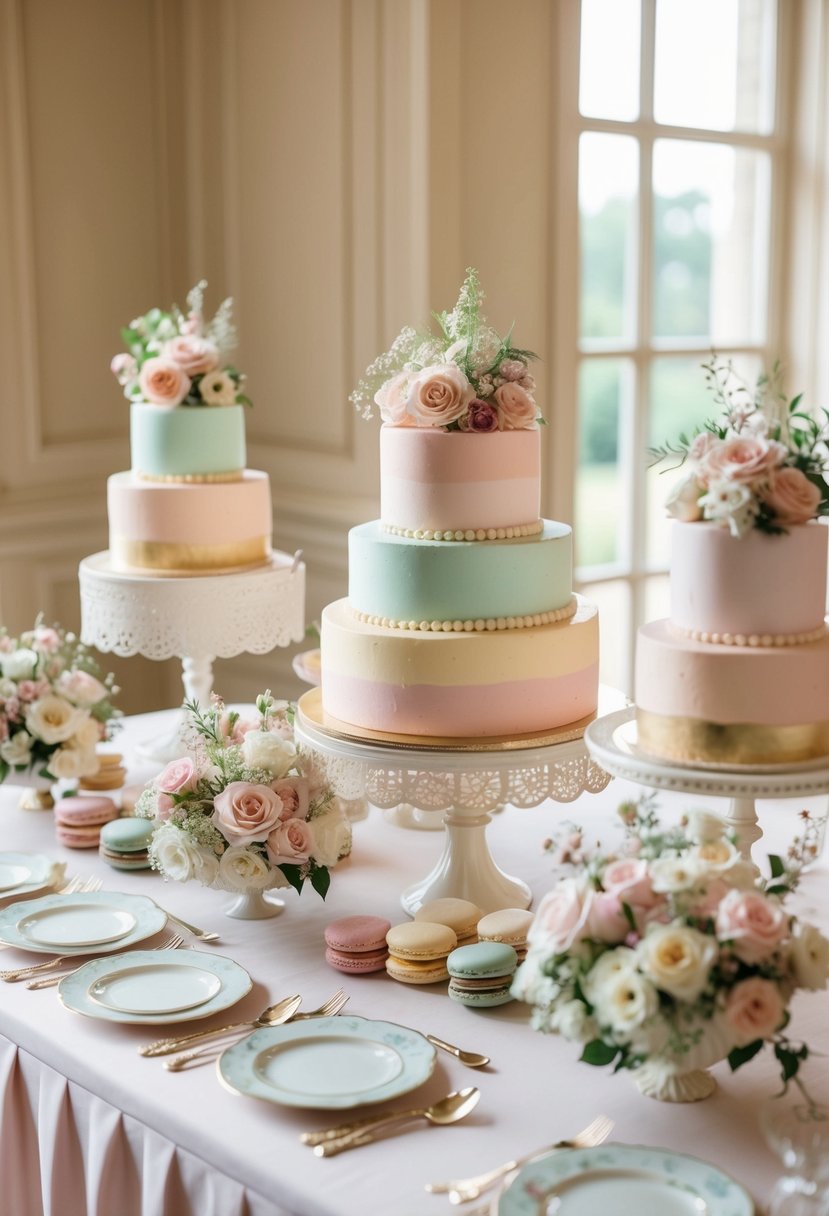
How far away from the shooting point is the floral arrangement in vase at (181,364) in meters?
3.16

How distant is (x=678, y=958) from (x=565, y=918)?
0.45 ft

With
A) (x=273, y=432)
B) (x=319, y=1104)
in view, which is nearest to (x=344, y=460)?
(x=273, y=432)

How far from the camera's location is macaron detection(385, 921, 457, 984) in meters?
2.08

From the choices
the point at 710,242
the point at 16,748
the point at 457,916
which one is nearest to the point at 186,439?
the point at 16,748

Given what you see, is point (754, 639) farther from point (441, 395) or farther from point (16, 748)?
point (16, 748)

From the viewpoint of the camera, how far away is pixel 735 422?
1.93m

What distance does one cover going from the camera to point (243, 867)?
2211mm

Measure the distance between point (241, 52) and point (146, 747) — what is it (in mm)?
2321

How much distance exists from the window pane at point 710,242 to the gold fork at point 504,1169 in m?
3.29

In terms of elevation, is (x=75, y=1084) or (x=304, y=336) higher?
(x=304, y=336)

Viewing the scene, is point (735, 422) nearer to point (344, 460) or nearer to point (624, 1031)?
point (624, 1031)

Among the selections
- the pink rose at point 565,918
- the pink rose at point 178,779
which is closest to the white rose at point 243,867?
the pink rose at point 178,779

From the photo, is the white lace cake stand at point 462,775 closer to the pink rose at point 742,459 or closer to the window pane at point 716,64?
the pink rose at point 742,459

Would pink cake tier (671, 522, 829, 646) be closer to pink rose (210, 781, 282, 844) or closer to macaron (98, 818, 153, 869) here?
pink rose (210, 781, 282, 844)
